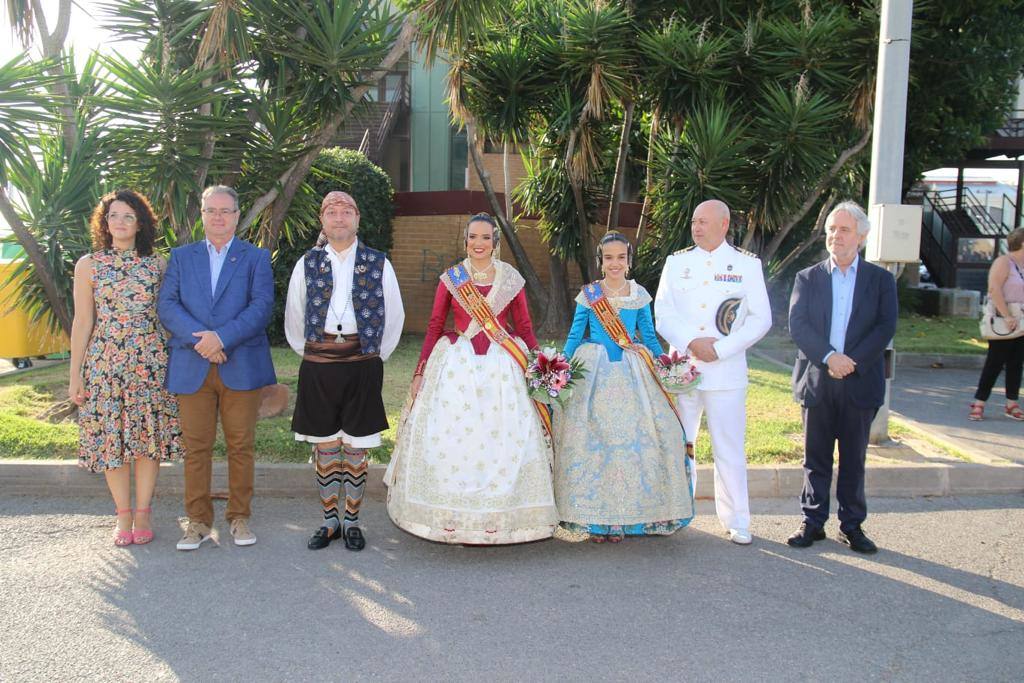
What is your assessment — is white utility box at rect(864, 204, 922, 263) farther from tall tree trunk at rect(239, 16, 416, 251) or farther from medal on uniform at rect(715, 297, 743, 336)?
tall tree trunk at rect(239, 16, 416, 251)

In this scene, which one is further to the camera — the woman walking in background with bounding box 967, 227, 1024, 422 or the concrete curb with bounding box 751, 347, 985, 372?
the concrete curb with bounding box 751, 347, 985, 372

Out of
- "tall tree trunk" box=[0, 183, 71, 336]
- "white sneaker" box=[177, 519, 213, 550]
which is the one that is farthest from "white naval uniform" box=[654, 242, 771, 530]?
"tall tree trunk" box=[0, 183, 71, 336]

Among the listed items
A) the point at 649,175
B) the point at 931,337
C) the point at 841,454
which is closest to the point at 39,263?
the point at 841,454

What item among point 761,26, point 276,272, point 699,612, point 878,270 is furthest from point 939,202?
point 699,612

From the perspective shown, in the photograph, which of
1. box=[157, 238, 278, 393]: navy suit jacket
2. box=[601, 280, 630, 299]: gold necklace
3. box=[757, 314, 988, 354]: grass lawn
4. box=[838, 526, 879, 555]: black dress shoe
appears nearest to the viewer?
box=[157, 238, 278, 393]: navy suit jacket

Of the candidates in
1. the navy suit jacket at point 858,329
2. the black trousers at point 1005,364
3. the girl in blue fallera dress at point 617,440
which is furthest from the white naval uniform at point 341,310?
the black trousers at point 1005,364

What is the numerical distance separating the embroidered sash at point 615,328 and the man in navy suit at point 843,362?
816mm

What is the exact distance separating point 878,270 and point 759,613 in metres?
2.10

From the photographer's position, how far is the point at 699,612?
3.93m

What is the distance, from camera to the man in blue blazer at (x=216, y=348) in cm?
462

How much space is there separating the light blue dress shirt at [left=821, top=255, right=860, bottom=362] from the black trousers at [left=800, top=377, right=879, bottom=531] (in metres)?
0.25

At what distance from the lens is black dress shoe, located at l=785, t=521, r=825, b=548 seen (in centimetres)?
481

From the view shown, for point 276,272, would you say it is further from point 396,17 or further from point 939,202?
point 939,202

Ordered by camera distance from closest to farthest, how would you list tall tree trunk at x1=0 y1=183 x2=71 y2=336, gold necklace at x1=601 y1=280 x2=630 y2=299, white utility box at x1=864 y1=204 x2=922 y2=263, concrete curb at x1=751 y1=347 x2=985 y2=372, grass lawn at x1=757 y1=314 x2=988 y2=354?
1. gold necklace at x1=601 y1=280 x2=630 y2=299
2. white utility box at x1=864 y1=204 x2=922 y2=263
3. tall tree trunk at x1=0 y1=183 x2=71 y2=336
4. concrete curb at x1=751 y1=347 x2=985 y2=372
5. grass lawn at x1=757 y1=314 x2=988 y2=354
